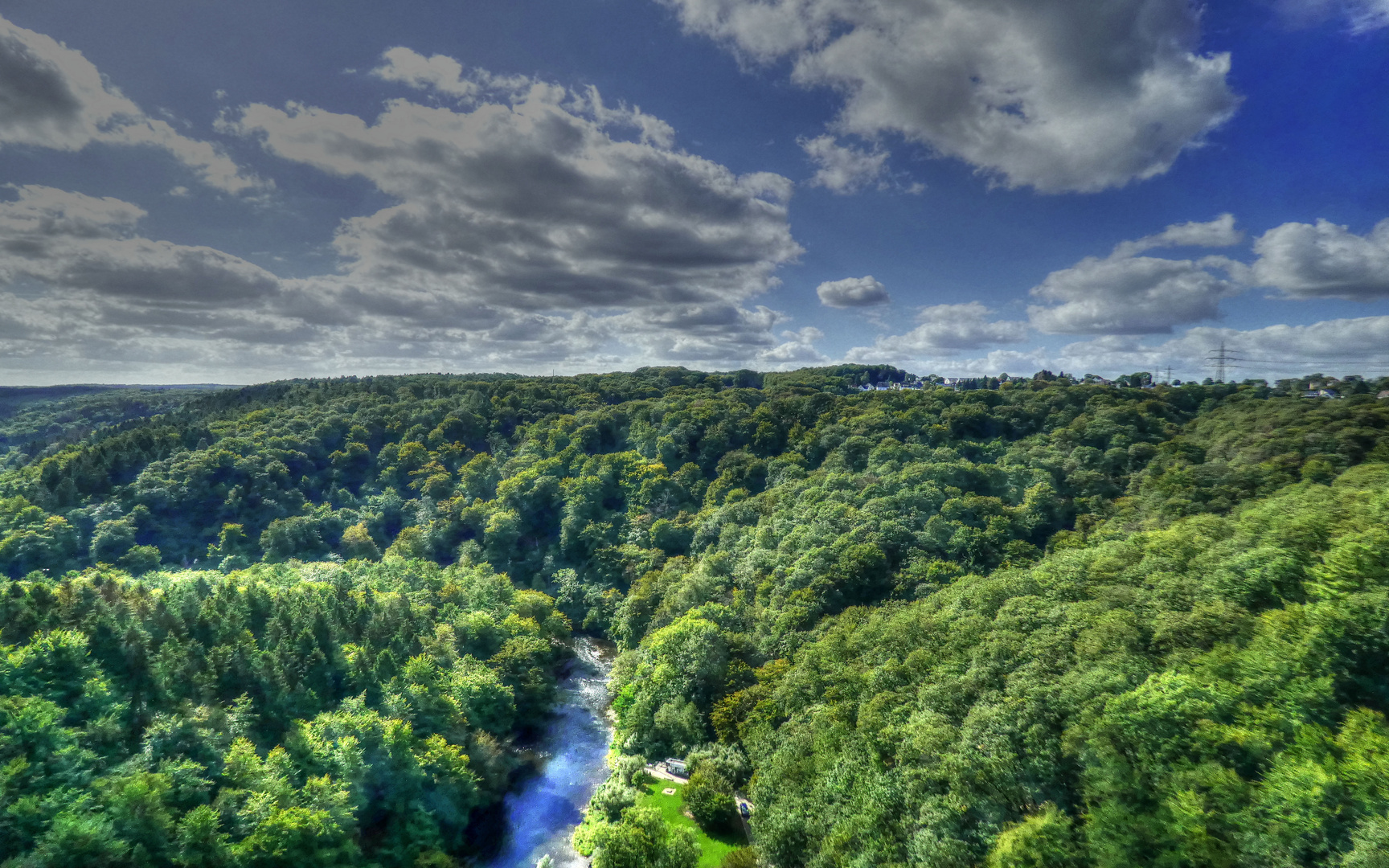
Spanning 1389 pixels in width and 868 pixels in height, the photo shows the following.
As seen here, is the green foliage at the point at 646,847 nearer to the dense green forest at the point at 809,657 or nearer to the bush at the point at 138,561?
the dense green forest at the point at 809,657

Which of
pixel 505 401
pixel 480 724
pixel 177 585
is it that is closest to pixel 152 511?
pixel 177 585

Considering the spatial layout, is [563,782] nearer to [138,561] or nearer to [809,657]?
[809,657]

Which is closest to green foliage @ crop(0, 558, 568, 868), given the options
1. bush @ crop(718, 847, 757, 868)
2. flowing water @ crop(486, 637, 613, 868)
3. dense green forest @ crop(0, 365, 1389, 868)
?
dense green forest @ crop(0, 365, 1389, 868)

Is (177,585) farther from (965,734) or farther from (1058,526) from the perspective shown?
(1058,526)

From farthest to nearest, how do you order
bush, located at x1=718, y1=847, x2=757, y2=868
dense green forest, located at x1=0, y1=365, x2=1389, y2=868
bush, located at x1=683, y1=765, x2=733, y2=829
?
bush, located at x1=683, y1=765, x2=733, y2=829 < bush, located at x1=718, y1=847, x2=757, y2=868 < dense green forest, located at x1=0, y1=365, x2=1389, y2=868

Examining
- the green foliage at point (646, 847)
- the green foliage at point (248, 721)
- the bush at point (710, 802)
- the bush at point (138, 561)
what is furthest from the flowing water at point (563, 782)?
the bush at point (138, 561)

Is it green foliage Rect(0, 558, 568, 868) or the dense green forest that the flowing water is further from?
green foliage Rect(0, 558, 568, 868)
